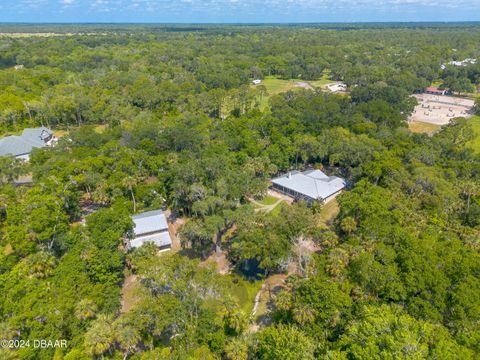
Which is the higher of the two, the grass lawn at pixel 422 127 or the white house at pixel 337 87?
the white house at pixel 337 87

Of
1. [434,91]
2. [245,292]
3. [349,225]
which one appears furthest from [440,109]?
[245,292]

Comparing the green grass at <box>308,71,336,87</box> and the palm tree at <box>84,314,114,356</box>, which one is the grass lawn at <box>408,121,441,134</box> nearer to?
the green grass at <box>308,71,336,87</box>

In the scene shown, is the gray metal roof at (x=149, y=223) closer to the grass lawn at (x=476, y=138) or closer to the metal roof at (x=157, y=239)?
the metal roof at (x=157, y=239)

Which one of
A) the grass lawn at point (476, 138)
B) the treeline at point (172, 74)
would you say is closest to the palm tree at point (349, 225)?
the grass lawn at point (476, 138)

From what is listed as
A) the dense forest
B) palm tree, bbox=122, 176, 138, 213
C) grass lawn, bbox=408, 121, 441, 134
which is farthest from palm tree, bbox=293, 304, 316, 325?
grass lawn, bbox=408, 121, 441, 134

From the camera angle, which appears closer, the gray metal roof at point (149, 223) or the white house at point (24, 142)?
the gray metal roof at point (149, 223)

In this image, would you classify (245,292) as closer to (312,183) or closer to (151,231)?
(151,231)

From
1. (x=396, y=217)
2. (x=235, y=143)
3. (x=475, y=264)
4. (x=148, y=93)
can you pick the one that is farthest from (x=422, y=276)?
(x=148, y=93)
